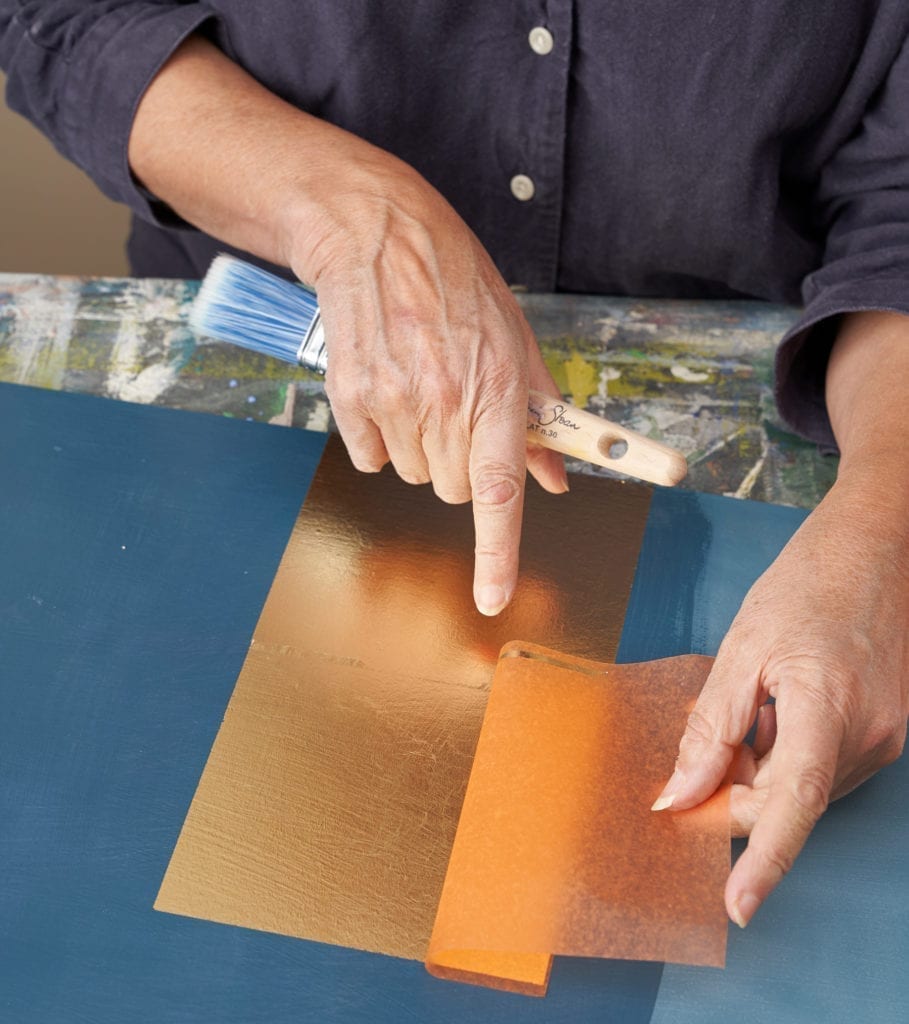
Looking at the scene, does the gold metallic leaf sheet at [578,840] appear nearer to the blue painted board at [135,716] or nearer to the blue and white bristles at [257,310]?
the blue painted board at [135,716]

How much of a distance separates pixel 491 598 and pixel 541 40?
59 centimetres

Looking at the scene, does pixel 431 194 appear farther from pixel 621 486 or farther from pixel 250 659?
pixel 250 659

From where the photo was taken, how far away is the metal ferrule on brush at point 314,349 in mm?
1120

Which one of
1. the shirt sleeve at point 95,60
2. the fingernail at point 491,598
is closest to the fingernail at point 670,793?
the fingernail at point 491,598

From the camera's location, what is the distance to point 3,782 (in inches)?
37.9

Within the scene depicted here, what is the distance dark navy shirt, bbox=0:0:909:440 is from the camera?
115 cm

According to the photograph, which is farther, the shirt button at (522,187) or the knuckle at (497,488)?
the shirt button at (522,187)

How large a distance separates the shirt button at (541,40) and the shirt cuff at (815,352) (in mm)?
386

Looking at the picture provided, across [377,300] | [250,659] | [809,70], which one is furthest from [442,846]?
[809,70]

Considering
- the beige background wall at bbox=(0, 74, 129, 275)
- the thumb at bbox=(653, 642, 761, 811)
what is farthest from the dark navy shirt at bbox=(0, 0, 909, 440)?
the beige background wall at bbox=(0, 74, 129, 275)

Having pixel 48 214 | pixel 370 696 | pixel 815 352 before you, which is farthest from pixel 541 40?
pixel 48 214

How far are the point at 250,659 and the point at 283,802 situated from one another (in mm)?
151

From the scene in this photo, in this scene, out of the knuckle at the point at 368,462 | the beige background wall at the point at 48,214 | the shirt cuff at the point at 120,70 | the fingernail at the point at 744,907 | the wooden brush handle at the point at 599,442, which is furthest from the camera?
the beige background wall at the point at 48,214

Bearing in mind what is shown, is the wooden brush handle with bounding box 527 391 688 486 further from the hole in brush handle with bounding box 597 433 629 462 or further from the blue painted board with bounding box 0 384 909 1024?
the blue painted board with bounding box 0 384 909 1024
